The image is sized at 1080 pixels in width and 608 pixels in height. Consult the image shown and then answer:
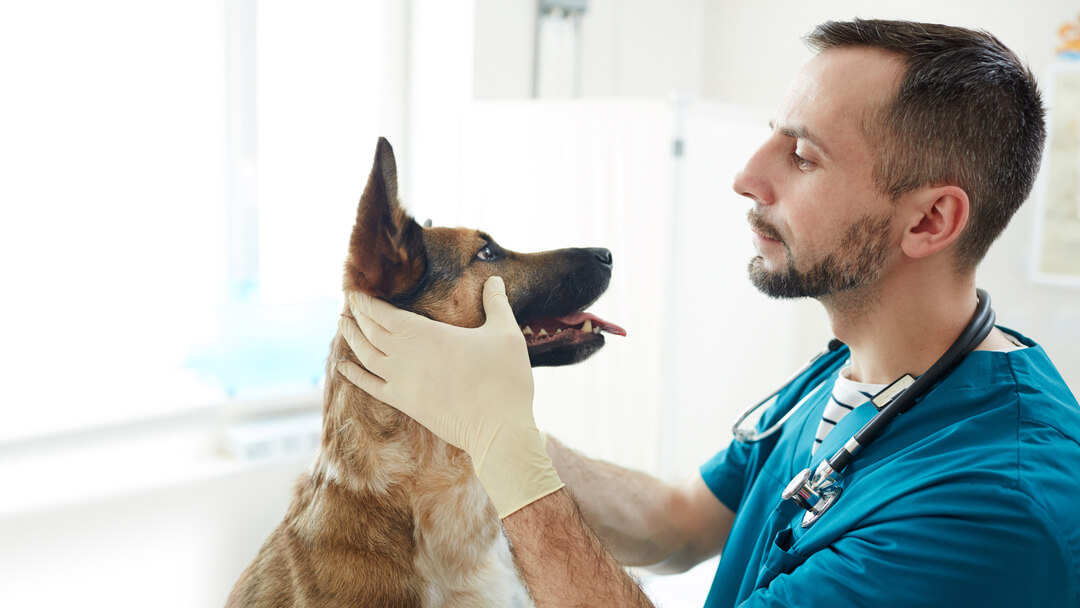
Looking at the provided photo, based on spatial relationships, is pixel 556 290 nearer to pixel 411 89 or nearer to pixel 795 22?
pixel 411 89

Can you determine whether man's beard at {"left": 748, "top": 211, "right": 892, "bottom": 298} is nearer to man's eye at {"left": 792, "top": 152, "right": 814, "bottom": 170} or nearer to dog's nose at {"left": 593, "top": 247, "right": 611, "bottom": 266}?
man's eye at {"left": 792, "top": 152, "right": 814, "bottom": 170}

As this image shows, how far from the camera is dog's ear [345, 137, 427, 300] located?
3.30ft

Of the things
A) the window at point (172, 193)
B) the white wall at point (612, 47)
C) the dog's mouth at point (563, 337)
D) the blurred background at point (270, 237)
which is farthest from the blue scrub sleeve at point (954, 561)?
the white wall at point (612, 47)

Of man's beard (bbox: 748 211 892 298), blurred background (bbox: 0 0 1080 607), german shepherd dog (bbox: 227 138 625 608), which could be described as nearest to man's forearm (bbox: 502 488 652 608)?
german shepherd dog (bbox: 227 138 625 608)

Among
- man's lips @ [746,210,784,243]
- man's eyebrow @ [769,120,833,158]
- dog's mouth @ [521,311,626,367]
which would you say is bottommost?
dog's mouth @ [521,311,626,367]

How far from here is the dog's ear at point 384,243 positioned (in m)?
1.00

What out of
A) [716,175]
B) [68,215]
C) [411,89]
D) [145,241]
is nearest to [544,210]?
[716,175]

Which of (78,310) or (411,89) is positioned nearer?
(78,310)

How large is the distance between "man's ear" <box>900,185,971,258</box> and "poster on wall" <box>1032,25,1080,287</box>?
171 cm

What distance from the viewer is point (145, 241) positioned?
2467 mm

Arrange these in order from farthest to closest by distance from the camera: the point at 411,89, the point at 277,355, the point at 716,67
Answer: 1. the point at 716,67
2. the point at 411,89
3. the point at 277,355

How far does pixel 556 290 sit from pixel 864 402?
0.51 m

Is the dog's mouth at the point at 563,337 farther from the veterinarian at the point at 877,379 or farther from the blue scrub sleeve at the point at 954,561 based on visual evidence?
the blue scrub sleeve at the point at 954,561

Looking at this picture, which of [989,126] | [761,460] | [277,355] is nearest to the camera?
[989,126]
